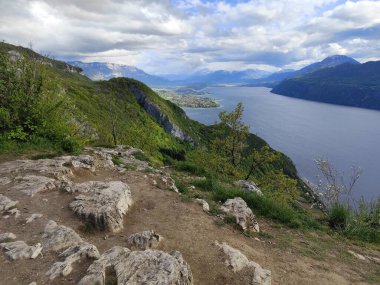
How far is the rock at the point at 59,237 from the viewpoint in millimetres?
10391

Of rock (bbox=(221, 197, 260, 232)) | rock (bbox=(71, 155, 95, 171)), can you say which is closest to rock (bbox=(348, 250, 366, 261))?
rock (bbox=(221, 197, 260, 232))

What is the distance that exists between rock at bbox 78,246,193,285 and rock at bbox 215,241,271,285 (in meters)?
1.83

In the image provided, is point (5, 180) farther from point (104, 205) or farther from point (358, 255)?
point (358, 255)

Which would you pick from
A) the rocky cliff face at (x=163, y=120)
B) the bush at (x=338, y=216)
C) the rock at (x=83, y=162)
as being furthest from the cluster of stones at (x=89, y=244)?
the rocky cliff face at (x=163, y=120)

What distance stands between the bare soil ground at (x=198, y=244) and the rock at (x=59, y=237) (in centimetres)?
30

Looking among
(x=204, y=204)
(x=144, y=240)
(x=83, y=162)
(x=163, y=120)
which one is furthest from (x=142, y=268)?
(x=163, y=120)

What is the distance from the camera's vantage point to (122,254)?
986cm

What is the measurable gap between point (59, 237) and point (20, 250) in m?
1.26

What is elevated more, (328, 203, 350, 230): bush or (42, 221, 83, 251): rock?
(42, 221, 83, 251): rock

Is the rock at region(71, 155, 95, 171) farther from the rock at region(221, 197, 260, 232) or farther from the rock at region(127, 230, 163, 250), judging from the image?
the rock at region(127, 230, 163, 250)

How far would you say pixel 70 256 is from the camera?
9.55 m

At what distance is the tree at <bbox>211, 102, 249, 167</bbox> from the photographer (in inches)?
1636

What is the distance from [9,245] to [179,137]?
480ft

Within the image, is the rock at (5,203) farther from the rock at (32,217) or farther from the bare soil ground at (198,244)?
the rock at (32,217)
